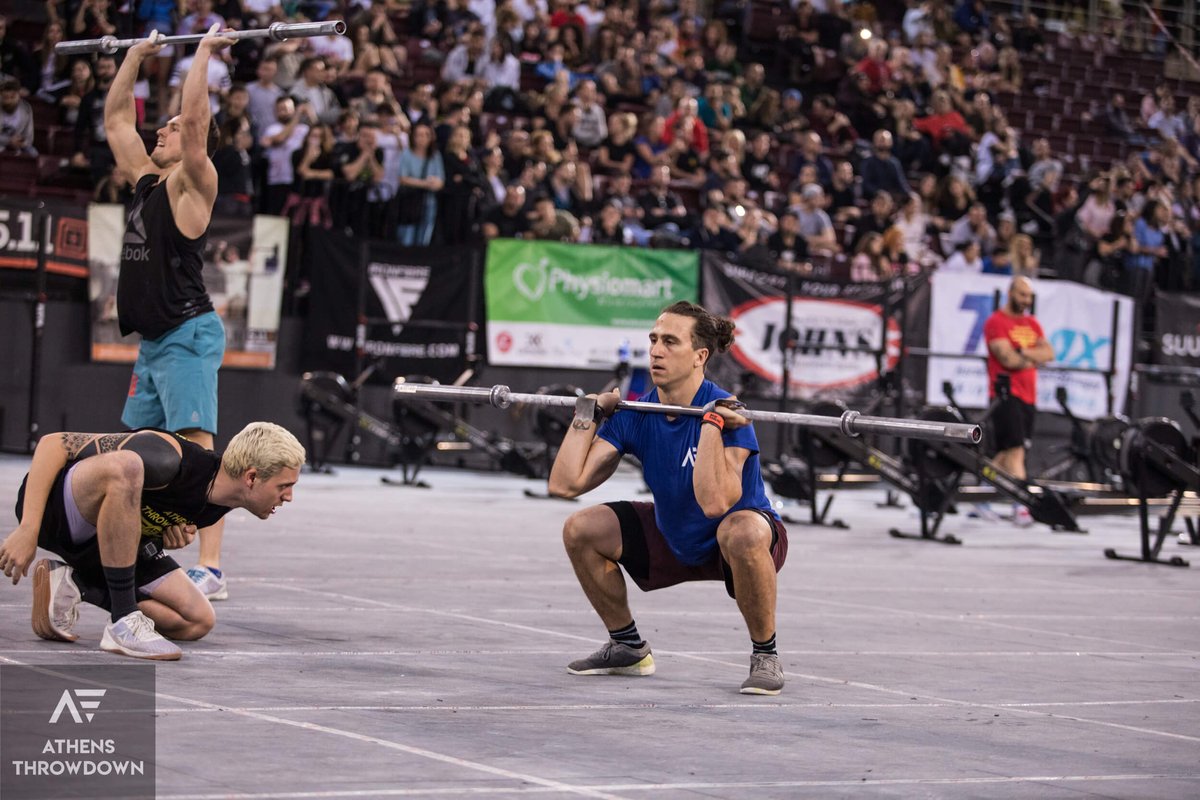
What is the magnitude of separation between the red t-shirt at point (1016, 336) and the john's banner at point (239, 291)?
22.6 feet

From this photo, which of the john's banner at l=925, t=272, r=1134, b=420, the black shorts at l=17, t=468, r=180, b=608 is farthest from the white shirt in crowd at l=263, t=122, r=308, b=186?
the black shorts at l=17, t=468, r=180, b=608

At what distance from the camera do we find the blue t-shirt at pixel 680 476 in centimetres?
679

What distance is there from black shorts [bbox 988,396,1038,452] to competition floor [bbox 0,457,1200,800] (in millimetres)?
3035

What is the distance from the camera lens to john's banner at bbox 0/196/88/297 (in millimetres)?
16172

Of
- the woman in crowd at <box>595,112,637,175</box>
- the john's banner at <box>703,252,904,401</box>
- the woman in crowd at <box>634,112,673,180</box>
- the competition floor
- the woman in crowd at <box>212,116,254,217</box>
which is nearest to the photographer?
the competition floor

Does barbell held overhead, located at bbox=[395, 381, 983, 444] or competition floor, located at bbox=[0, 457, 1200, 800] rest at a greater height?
barbell held overhead, located at bbox=[395, 381, 983, 444]

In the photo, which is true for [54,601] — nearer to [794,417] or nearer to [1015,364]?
[794,417]

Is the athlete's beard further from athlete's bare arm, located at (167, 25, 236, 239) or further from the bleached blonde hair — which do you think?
the bleached blonde hair

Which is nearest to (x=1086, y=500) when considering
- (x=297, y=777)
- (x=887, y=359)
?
(x=887, y=359)

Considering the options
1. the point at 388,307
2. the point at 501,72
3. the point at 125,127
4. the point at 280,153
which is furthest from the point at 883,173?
the point at 125,127

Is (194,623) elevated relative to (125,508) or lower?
lower

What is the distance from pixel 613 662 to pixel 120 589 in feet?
6.05

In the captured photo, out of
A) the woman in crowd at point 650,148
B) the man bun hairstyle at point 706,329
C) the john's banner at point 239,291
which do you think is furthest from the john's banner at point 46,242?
the man bun hairstyle at point 706,329

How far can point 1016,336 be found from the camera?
14.8 meters
